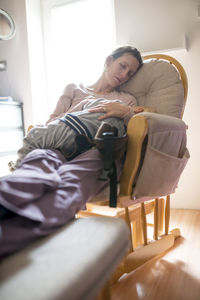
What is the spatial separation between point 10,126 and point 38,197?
1.66 metres

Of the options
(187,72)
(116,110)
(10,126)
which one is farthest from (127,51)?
(10,126)

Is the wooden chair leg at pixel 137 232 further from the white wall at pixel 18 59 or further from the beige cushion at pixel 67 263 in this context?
the white wall at pixel 18 59

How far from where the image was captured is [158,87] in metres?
1.23

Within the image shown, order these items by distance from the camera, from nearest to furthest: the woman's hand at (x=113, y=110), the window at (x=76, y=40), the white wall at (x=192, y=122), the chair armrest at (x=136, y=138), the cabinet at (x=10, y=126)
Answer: the chair armrest at (x=136, y=138) → the woman's hand at (x=113, y=110) → the white wall at (x=192, y=122) → the cabinet at (x=10, y=126) → the window at (x=76, y=40)

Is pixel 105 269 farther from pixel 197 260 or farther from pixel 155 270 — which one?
pixel 197 260

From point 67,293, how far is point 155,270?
77 centimetres

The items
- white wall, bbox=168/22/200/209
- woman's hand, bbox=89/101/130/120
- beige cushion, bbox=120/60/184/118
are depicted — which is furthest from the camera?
white wall, bbox=168/22/200/209

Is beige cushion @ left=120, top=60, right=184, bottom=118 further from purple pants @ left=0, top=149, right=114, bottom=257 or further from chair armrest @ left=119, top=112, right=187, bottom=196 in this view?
purple pants @ left=0, top=149, right=114, bottom=257

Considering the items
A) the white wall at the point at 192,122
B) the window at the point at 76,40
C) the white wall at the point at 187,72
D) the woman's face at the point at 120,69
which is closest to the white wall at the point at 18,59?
the white wall at the point at 187,72

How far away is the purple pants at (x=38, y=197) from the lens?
0.42 metres

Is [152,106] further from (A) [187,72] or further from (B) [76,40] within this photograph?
(B) [76,40]

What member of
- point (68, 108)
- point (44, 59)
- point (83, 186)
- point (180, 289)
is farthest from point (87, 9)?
point (180, 289)

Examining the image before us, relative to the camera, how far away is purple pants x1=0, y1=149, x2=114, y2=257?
42cm

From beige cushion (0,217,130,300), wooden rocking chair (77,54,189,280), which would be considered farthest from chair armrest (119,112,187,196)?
beige cushion (0,217,130,300)
